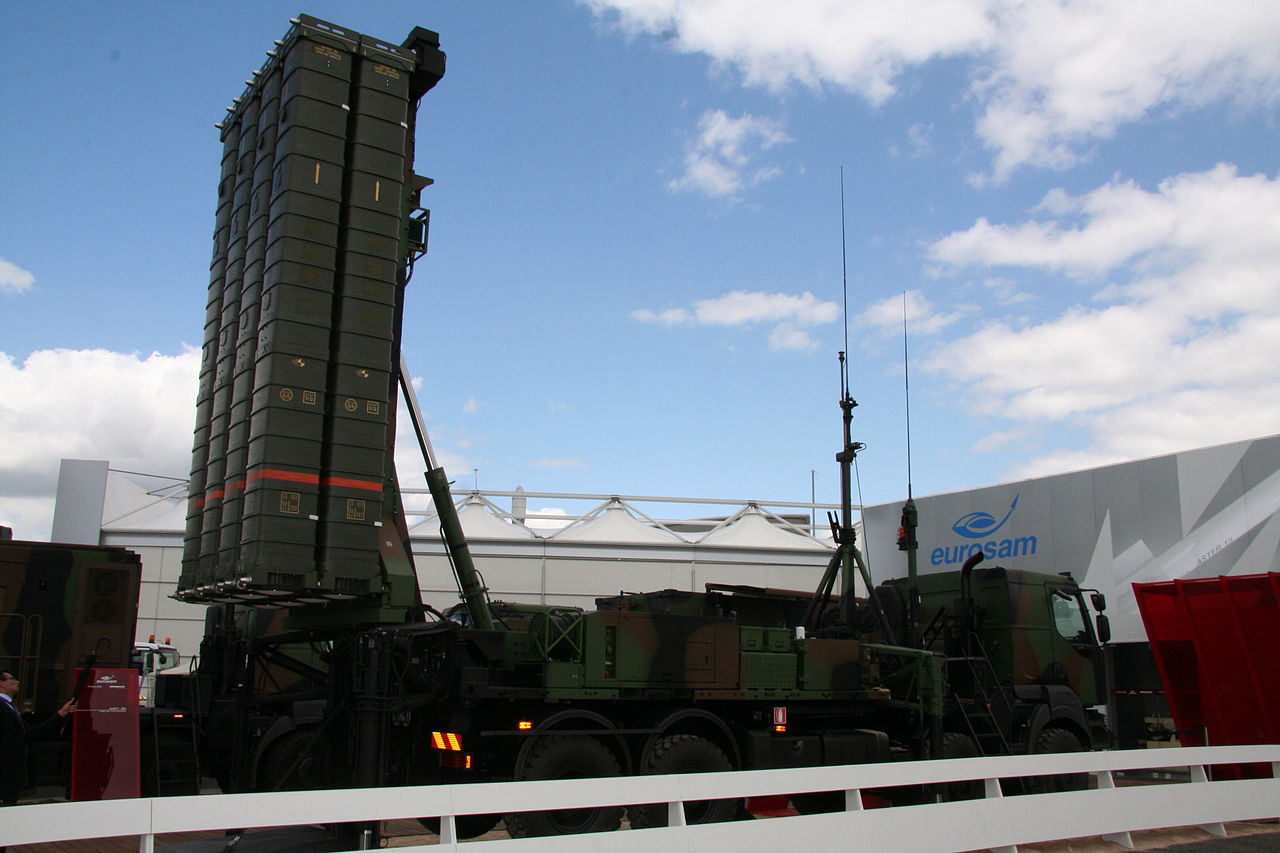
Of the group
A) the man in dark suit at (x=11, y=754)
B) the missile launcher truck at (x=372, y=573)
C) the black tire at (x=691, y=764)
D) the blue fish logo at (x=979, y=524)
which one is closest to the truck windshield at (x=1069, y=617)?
the missile launcher truck at (x=372, y=573)

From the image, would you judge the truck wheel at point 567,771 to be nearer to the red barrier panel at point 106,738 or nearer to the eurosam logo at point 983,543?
the red barrier panel at point 106,738

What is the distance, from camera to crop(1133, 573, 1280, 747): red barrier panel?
1232cm

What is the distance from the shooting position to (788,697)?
10.7m

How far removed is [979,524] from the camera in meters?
21.0

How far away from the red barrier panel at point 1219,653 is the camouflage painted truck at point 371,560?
389 centimetres

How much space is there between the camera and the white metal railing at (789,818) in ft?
17.1

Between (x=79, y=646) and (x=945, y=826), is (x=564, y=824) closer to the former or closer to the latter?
(x=945, y=826)

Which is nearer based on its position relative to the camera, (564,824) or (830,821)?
(830,821)

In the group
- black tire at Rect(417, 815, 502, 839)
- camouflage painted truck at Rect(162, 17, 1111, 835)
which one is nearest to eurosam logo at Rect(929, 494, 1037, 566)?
camouflage painted truck at Rect(162, 17, 1111, 835)

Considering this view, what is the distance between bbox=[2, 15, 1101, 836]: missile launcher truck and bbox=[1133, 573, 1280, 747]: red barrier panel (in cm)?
371

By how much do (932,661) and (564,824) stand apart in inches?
178

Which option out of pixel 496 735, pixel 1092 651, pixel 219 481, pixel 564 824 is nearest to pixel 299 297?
pixel 219 481

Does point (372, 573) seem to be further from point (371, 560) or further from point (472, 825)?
point (472, 825)

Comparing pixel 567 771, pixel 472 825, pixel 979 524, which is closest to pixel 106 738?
pixel 472 825
